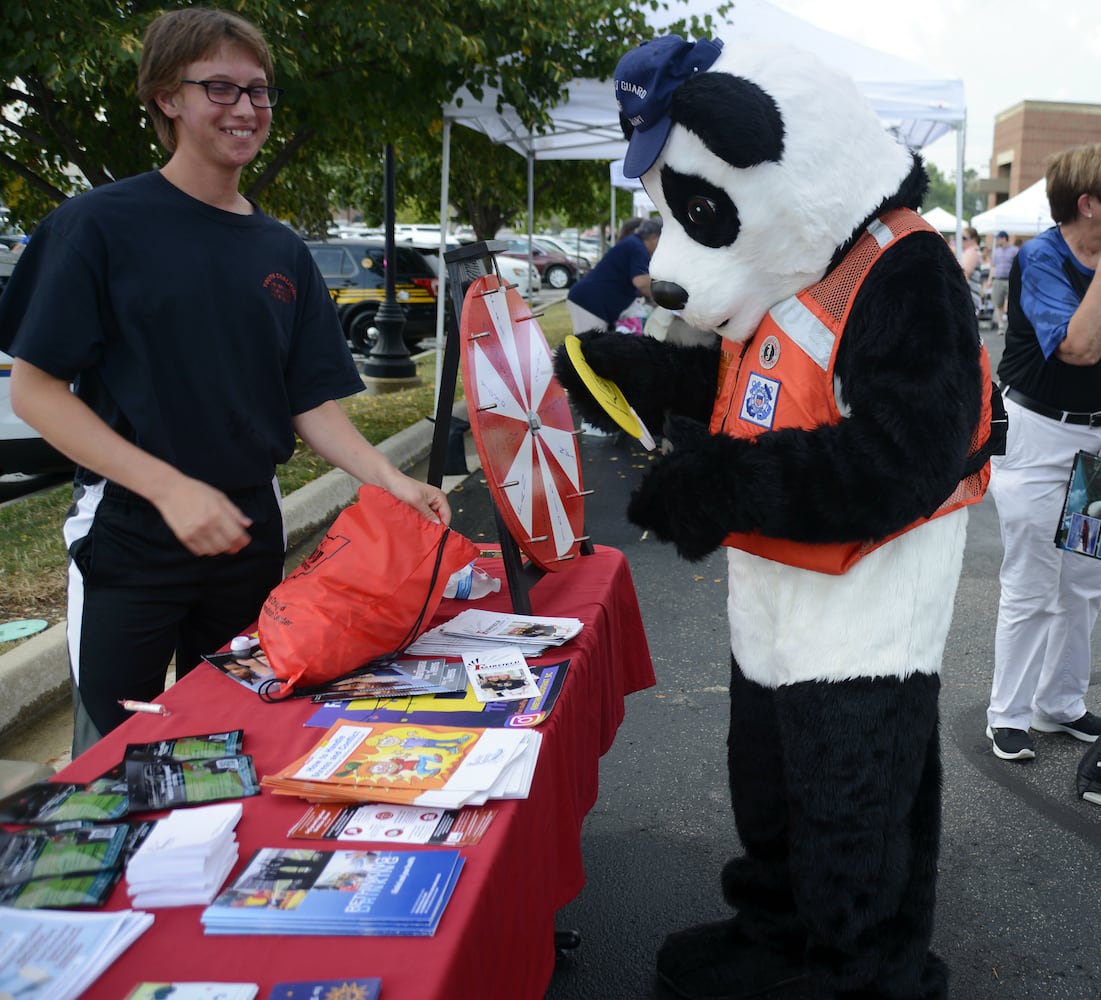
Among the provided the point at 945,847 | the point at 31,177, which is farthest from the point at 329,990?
the point at 31,177

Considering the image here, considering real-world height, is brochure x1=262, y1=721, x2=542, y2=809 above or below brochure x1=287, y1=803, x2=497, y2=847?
above

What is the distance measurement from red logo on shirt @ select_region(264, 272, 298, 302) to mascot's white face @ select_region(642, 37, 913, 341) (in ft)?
2.70

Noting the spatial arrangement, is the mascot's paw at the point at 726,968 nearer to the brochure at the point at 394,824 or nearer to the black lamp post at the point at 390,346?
Result: the brochure at the point at 394,824

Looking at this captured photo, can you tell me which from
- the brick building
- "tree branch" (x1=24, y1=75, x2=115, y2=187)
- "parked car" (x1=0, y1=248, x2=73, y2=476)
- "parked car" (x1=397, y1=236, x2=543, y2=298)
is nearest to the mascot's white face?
"tree branch" (x1=24, y1=75, x2=115, y2=187)

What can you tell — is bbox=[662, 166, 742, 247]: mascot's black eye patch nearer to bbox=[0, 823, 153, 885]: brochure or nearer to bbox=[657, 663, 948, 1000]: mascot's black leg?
bbox=[657, 663, 948, 1000]: mascot's black leg

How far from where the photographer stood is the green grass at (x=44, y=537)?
4.18 metres

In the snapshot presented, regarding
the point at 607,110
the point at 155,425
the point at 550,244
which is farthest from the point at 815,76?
the point at 550,244

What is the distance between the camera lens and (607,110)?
9430mm

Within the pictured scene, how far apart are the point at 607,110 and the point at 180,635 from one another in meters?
8.35

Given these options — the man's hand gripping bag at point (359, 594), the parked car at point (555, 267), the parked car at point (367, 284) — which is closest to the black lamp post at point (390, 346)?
the parked car at point (367, 284)

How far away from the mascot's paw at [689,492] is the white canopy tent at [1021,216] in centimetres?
2172

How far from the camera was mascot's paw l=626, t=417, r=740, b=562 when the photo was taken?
1.64m

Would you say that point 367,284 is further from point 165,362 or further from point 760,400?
point 760,400

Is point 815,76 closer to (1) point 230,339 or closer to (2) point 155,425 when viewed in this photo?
(1) point 230,339
